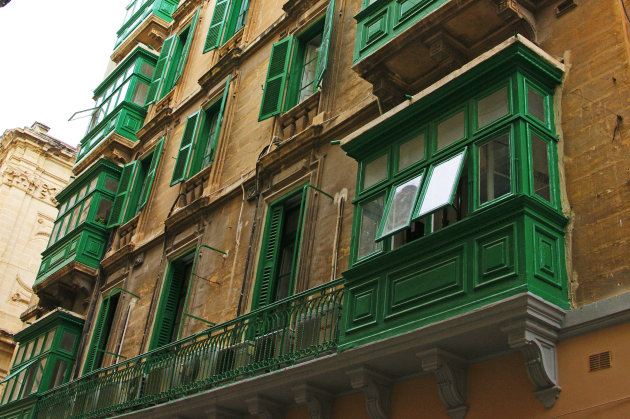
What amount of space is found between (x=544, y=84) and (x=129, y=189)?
1264cm

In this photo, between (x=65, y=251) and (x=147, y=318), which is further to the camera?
(x=65, y=251)

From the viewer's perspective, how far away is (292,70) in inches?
582

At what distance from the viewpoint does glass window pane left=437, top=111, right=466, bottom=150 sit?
8930 mm

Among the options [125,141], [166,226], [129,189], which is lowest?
[166,226]

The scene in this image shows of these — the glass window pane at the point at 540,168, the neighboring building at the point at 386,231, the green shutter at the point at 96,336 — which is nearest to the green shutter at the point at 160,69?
the neighboring building at the point at 386,231

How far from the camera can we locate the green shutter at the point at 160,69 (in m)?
20.9

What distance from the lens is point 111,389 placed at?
13742 mm

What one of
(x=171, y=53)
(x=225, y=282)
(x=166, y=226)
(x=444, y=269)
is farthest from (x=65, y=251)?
(x=444, y=269)

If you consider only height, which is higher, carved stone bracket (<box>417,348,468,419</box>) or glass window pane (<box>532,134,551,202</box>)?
glass window pane (<box>532,134,551,202</box>)

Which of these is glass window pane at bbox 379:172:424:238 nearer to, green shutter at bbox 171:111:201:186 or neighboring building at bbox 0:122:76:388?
green shutter at bbox 171:111:201:186

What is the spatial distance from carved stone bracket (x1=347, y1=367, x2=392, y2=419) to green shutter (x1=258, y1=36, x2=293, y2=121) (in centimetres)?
678

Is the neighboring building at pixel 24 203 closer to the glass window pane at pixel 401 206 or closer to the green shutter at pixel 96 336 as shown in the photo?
the green shutter at pixel 96 336

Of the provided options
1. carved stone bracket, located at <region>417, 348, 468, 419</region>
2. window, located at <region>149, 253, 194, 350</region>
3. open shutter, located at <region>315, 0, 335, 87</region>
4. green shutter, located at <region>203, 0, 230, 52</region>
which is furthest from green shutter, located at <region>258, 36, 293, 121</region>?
carved stone bracket, located at <region>417, 348, 468, 419</region>

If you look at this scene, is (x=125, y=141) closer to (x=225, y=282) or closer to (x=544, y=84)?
(x=225, y=282)
